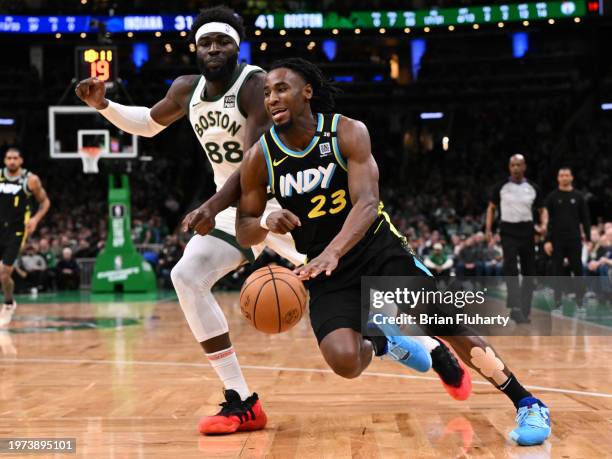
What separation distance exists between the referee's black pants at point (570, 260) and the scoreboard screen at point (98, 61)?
8617 millimetres

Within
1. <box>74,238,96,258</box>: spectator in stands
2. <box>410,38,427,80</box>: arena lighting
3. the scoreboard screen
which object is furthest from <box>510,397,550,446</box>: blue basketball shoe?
<box>410,38,427,80</box>: arena lighting

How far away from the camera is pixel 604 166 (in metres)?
27.3

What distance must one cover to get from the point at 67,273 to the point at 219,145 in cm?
1566

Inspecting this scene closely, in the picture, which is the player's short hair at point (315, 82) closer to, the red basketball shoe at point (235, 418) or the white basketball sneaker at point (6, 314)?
the red basketball shoe at point (235, 418)

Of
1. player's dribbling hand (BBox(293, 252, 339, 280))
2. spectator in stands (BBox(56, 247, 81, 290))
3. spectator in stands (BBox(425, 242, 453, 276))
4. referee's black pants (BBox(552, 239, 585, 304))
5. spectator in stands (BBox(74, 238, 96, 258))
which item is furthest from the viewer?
spectator in stands (BBox(74, 238, 96, 258))

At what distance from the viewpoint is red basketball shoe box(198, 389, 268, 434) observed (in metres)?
4.45

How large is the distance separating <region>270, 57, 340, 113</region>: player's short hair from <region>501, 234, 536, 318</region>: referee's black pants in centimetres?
627

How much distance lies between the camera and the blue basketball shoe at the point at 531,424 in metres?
3.99

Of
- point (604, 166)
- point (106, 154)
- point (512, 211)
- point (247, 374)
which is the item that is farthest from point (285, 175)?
point (604, 166)

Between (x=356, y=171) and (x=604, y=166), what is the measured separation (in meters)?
24.8

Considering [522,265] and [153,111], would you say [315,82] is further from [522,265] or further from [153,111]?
[522,265]

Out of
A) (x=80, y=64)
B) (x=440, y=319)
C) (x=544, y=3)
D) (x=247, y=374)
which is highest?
(x=544, y=3)

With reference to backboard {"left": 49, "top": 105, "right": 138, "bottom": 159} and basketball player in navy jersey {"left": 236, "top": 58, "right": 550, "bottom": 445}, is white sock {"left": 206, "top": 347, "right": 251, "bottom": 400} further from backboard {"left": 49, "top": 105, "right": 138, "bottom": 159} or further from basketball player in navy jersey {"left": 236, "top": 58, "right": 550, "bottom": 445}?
backboard {"left": 49, "top": 105, "right": 138, "bottom": 159}

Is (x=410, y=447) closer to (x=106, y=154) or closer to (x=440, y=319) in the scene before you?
→ (x=440, y=319)
